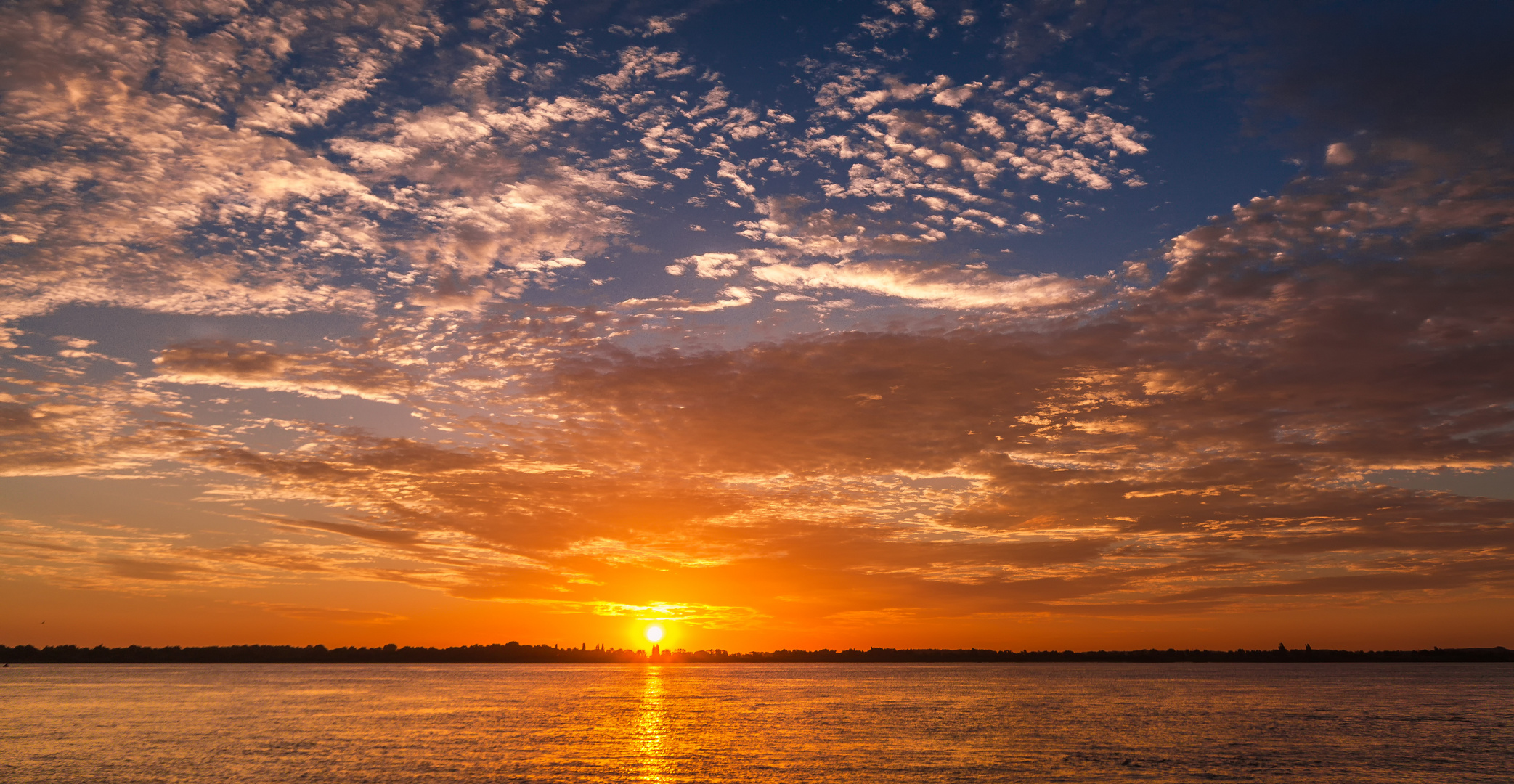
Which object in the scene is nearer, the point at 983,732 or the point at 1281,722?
the point at 983,732

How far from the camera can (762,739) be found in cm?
7688

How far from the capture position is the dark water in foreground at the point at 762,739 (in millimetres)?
56344

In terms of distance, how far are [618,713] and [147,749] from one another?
5545cm

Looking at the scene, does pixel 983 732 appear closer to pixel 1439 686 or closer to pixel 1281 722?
pixel 1281 722

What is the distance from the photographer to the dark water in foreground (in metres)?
56.3

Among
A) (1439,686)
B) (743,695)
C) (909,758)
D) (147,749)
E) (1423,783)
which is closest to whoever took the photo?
(1423,783)

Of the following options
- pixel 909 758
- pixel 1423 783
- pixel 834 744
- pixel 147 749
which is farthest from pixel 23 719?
pixel 1423 783

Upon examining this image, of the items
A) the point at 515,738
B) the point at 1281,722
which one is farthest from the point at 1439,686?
the point at 515,738

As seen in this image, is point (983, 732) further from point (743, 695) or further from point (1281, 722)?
point (743, 695)

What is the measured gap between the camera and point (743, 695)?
159m

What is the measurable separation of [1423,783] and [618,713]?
86145mm

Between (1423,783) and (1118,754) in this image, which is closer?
(1423,783)

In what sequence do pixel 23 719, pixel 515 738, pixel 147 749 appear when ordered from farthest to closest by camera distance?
1. pixel 23 719
2. pixel 515 738
3. pixel 147 749

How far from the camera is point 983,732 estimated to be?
3191 inches
